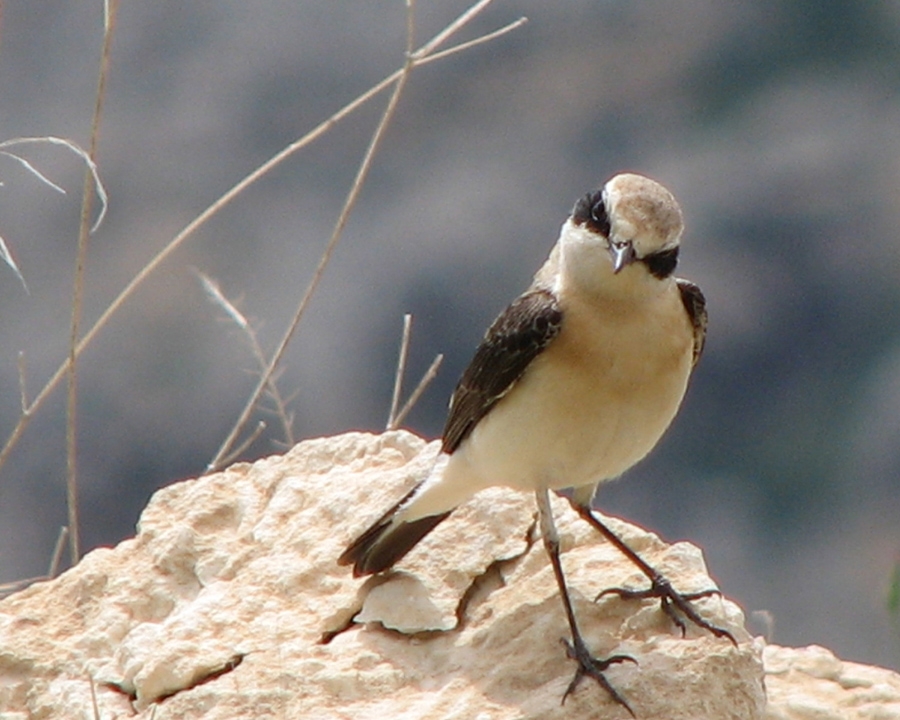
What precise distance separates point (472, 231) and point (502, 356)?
20.8ft

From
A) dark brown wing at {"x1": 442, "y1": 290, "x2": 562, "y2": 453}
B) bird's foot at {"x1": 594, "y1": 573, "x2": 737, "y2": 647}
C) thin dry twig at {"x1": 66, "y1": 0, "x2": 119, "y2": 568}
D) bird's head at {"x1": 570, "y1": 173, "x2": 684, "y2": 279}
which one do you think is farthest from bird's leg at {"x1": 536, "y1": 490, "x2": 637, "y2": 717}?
thin dry twig at {"x1": 66, "y1": 0, "x2": 119, "y2": 568}

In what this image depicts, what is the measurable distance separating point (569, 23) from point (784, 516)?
12.4 feet

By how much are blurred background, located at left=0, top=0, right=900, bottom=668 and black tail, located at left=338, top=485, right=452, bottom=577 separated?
16.5 feet

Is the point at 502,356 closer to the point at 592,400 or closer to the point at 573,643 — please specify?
the point at 592,400

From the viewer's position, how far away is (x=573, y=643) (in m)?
5.00

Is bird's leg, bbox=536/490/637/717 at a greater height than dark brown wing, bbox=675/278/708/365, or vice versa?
dark brown wing, bbox=675/278/708/365

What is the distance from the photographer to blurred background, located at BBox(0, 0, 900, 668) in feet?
36.1

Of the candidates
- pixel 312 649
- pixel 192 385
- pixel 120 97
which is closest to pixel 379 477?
pixel 312 649

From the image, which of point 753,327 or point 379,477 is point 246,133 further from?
point 379,477

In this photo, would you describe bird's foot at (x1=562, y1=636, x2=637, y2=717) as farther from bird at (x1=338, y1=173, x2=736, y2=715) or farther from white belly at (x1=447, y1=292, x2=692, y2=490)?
white belly at (x1=447, y1=292, x2=692, y2=490)

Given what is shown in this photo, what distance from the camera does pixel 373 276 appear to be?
1145 centimetres

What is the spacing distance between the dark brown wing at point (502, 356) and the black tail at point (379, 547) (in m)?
0.34

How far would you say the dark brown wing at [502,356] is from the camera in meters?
5.25

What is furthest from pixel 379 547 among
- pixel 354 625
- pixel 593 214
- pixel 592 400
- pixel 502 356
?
pixel 593 214
